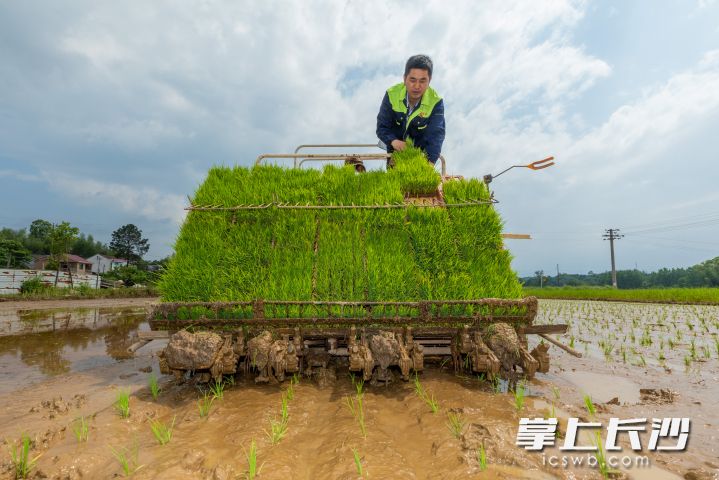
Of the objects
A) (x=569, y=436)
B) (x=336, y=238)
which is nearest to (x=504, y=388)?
(x=569, y=436)

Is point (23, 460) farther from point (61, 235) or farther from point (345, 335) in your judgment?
point (61, 235)

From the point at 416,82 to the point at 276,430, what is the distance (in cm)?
500

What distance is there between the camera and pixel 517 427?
2.31 m

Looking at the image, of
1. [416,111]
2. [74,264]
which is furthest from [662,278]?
[74,264]

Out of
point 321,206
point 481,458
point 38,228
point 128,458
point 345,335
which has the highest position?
point 38,228

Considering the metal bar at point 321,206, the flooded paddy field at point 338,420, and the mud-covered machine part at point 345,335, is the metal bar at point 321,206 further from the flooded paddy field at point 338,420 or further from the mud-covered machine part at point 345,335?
the flooded paddy field at point 338,420

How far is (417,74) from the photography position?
5203 millimetres

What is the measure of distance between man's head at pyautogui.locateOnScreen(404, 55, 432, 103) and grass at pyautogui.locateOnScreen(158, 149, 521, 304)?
1980mm

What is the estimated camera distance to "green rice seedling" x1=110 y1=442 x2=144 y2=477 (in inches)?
74.3

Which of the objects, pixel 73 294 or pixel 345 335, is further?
pixel 73 294

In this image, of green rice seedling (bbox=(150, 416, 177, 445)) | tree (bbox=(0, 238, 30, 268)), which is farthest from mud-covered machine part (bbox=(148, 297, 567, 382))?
tree (bbox=(0, 238, 30, 268))

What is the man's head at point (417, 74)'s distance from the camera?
516 cm

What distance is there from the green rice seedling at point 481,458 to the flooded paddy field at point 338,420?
0.03 m

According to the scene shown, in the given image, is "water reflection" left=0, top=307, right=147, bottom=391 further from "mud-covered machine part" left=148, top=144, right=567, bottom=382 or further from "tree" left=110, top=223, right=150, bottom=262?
"tree" left=110, top=223, right=150, bottom=262
